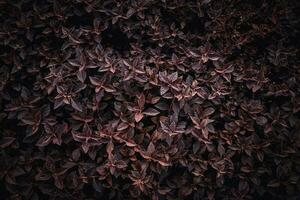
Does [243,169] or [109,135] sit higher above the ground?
[109,135]

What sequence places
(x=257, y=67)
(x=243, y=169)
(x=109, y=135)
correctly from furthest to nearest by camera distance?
(x=257, y=67), (x=243, y=169), (x=109, y=135)

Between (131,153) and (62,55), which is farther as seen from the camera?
(62,55)

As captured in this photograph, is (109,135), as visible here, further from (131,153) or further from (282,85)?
(282,85)

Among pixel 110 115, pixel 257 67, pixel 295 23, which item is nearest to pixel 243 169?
pixel 257 67

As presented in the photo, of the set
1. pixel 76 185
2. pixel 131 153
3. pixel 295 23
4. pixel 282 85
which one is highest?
pixel 295 23

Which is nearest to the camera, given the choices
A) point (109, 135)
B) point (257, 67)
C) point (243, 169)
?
point (109, 135)

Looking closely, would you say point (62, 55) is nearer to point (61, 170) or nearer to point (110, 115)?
point (110, 115)

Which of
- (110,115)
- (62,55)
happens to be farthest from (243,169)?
(62,55)
